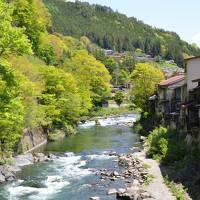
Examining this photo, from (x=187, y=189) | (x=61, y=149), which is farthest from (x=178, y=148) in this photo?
(x=61, y=149)

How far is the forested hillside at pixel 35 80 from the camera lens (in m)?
18.9

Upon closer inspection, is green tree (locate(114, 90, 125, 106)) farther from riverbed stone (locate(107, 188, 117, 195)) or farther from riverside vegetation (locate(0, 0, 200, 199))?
riverbed stone (locate(107, 188, 117, 195))

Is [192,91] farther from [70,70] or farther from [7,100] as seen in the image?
[70,70]

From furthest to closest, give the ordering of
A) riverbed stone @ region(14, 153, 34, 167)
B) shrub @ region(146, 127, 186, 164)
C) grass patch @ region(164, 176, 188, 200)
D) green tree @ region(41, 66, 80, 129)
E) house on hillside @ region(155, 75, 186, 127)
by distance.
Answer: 1. green tree @ region(41, 66, 80, 129)
2. house on hillside @ region(155, 75, 186, 127)
3. riverbed stone @ region(14, 153, 34, 167)
4. shrub @ region(146, 127, 186, 164)
5. grass patch @ region(164, 176, 188, 200)

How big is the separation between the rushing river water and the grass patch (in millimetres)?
3625

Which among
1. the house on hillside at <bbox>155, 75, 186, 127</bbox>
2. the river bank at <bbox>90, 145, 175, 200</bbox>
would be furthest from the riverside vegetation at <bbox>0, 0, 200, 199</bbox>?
the house on hillside at <bbox>155, 75, 186, 127</bbox>

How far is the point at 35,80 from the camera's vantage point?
52.1 metres

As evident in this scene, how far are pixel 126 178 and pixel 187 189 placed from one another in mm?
7006

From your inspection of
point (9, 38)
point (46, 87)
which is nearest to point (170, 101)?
point (46, 87)

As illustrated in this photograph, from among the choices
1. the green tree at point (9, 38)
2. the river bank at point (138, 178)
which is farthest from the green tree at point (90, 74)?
the green tree at point (9, 38)

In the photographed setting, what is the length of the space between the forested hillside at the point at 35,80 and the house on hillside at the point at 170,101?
1248cm

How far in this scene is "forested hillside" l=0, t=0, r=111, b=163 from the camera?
61.9 ft

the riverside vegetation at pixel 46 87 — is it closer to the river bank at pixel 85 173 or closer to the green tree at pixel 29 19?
the green tree at pixel 29 19

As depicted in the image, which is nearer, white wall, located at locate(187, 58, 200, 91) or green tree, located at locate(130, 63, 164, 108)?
white wall, located at locate(187, 58, 200, 91)
